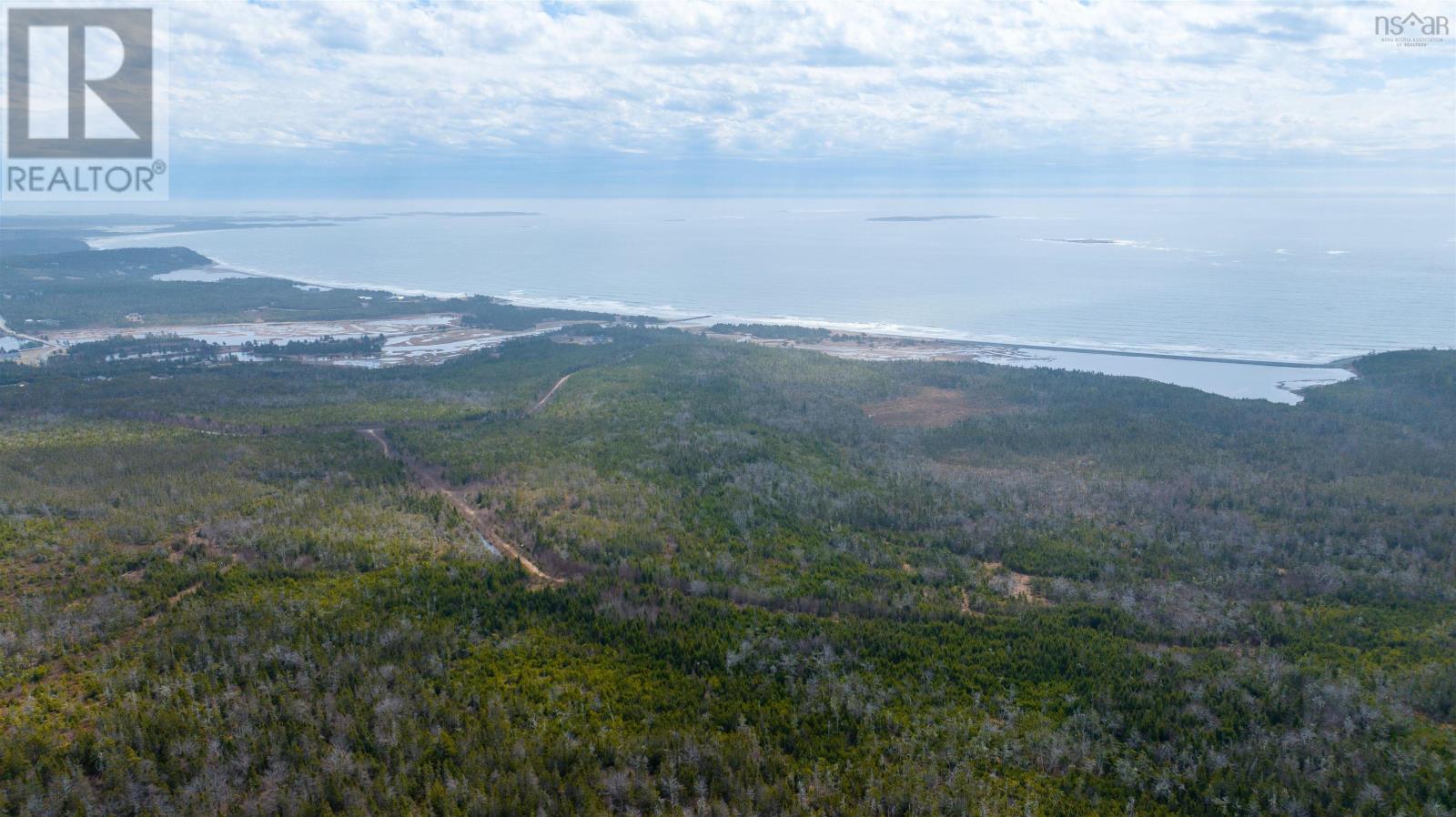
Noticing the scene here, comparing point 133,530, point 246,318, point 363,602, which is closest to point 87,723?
point 363,602

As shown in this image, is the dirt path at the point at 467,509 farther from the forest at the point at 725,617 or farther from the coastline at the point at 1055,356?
the coastline at the point at 1055,356

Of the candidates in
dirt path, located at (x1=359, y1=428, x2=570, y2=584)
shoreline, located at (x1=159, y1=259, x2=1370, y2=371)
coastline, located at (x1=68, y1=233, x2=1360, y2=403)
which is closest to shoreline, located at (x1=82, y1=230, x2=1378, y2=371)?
shoreline, located at (x1=159, y1=259, x2=1370, y2=371)

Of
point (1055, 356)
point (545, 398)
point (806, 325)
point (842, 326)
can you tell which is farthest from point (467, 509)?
point (842, 326)

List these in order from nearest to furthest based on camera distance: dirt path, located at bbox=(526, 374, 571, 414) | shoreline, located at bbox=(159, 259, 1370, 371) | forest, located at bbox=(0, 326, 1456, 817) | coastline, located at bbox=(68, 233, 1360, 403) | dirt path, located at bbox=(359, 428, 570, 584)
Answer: forest, located at bbox=(0, 326, 1456, 817), dirt path, located at bbox=(359, 428, 570, 584), dirt path, located at bbox=(526, 374, 571, 414), coastline, located at bbox=(68, 233, 1360, 403), shoreline, located at bbox=(159, 259, 1370, 371)

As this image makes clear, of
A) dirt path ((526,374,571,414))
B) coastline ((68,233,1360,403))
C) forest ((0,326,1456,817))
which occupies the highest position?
coastline ((68,233,1360,403))

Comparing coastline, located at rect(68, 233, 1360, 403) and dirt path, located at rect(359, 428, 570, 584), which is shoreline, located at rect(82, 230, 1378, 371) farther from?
dirt path, located at rect(359, 428, 570, 584)

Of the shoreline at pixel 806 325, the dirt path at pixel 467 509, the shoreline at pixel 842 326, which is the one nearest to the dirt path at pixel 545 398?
the dirt path at pixel 467 509

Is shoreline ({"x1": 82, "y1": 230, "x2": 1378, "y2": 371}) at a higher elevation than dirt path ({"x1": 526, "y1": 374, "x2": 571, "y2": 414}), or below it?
higher
